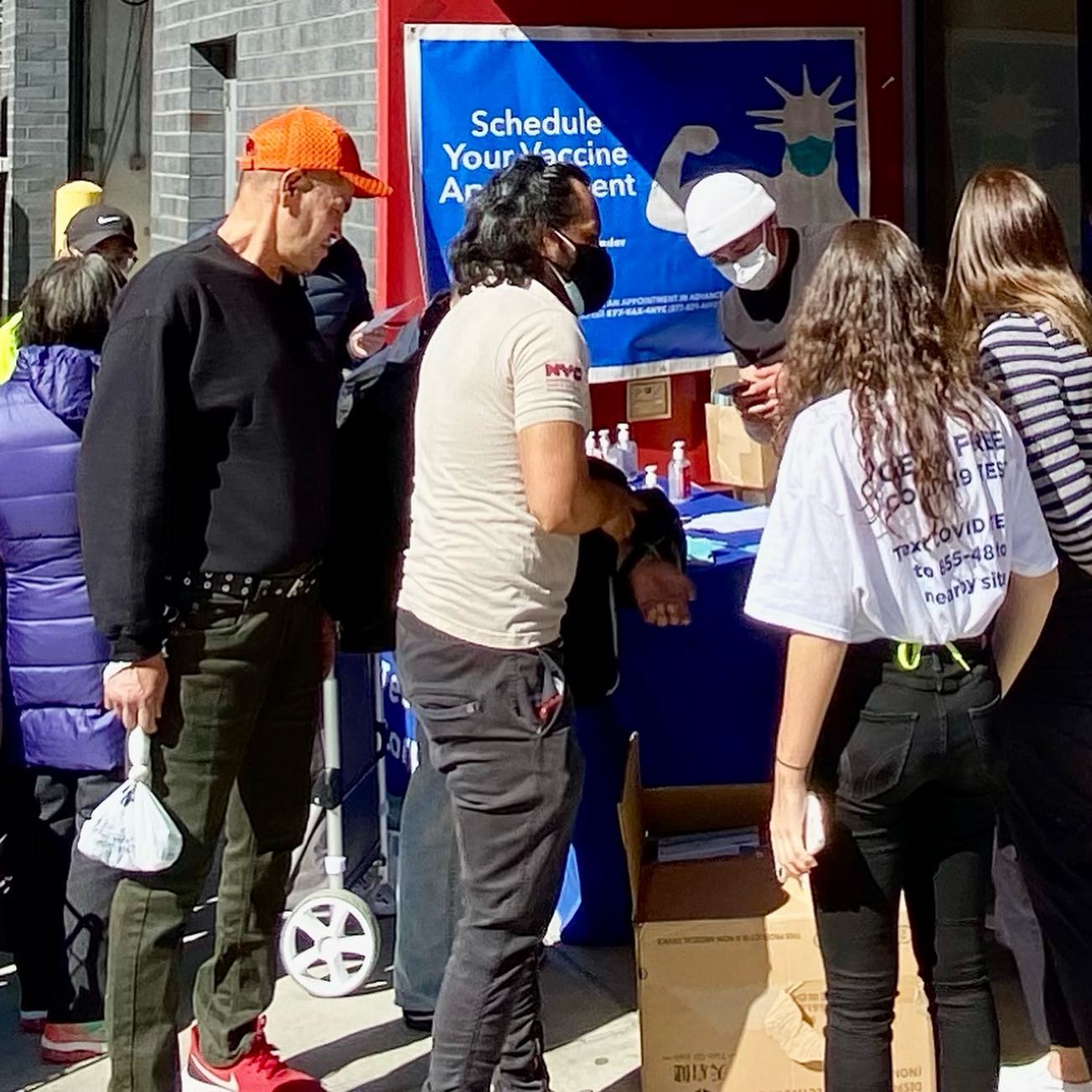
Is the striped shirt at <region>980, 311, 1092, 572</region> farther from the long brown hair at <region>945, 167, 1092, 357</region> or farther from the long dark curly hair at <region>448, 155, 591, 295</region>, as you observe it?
the long dark curly hair at <region>448, 155, 591, 295</region>

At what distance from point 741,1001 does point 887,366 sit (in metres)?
1.34

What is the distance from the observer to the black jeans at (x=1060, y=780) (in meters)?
3.05

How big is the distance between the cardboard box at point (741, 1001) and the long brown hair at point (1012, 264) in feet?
3.76

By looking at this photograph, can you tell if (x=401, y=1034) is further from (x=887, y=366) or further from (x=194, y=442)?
(x=887, y=366)

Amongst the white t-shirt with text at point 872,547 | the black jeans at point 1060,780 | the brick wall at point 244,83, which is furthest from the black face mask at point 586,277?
the brick wall at point 244,83

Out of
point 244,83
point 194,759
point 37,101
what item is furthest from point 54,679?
point 37,101

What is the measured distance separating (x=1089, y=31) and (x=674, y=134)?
1.20 metres

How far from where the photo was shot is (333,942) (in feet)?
13.3

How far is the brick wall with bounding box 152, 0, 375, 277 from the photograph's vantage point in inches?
212

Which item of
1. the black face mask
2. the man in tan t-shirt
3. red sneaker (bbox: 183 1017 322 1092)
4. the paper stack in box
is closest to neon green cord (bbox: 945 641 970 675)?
the man in tan t-shirt

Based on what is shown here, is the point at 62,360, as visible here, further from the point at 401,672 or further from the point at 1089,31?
the point at 1089,31

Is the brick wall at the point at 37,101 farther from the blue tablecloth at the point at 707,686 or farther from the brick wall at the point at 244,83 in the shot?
the blue tablecloth at the point at 707,686

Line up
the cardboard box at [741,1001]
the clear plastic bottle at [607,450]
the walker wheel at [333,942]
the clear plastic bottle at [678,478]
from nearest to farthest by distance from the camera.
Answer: the cardboard box at [741,1001] < the walker wheel at [333,942] < the clear plastic bottle at [607,450] < the clear plastic bottle at [678,478]

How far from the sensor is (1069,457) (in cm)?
293
